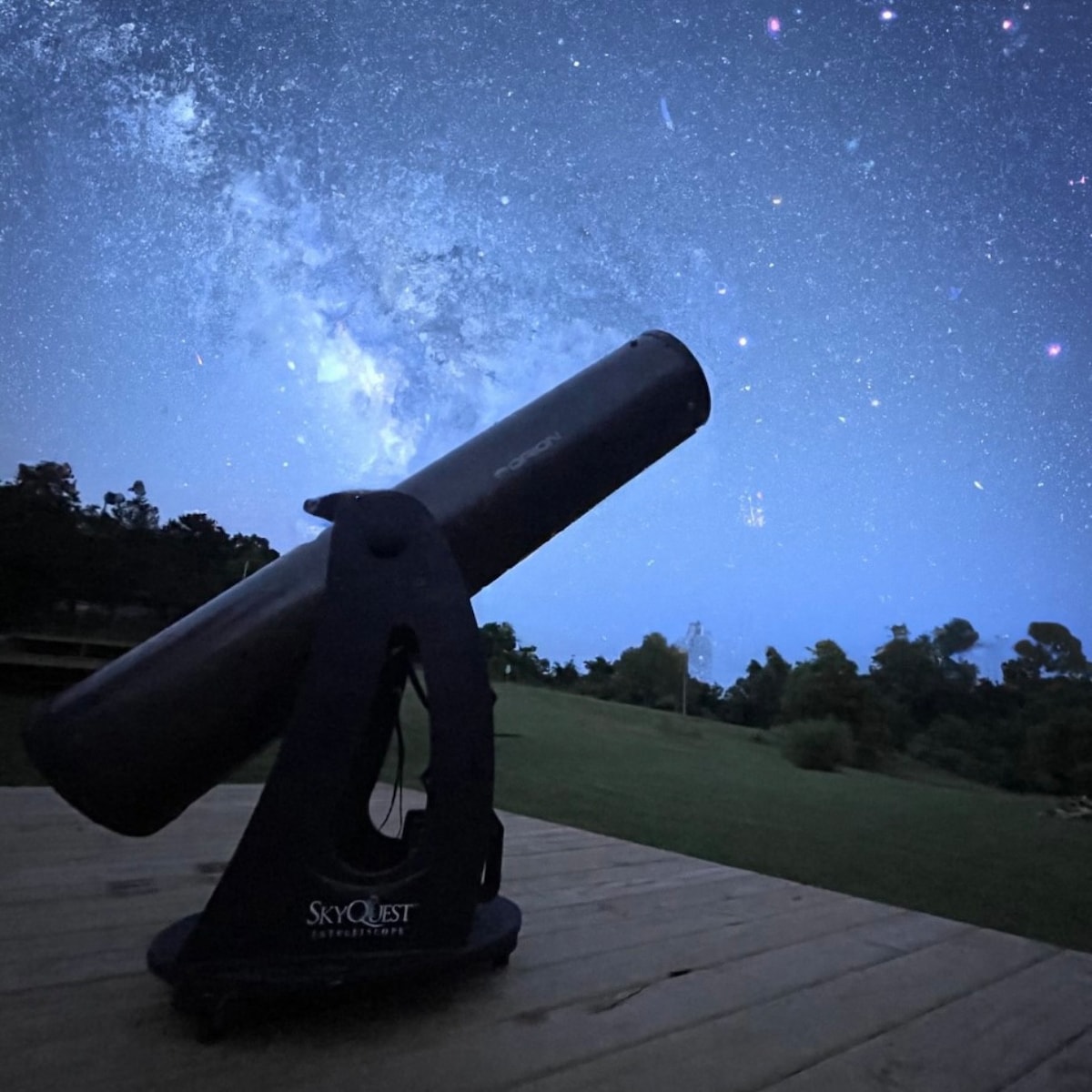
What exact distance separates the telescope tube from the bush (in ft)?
23.1

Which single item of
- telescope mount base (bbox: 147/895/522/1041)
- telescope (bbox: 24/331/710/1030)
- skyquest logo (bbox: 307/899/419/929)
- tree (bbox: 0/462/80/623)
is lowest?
telescope mount base (bbox: 147/895/522/1041)

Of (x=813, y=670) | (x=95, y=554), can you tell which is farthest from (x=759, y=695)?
(x=95, y=554)

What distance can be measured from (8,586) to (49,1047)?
22.9 feet

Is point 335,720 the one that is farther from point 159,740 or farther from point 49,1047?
point 49,1047

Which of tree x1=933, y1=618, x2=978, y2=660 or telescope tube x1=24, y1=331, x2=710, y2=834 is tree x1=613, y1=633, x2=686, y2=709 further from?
telescope tube x1=24, y1=331, x2=710, y2=834

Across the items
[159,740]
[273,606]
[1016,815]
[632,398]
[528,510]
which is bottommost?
[1016,815]

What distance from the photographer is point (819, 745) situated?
26.6 ft

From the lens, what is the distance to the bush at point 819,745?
8094 mm

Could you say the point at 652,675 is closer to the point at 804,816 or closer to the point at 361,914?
the point at 804,816

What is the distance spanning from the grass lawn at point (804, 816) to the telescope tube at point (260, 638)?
58 cm

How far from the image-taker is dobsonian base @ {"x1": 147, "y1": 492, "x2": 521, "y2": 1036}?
1.34 m

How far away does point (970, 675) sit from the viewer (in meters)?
9.75

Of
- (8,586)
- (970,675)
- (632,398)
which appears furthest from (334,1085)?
(970,675)

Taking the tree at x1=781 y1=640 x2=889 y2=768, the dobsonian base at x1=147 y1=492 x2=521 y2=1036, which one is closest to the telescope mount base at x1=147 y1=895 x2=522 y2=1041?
the dobsonian base at x1=147 y1=492 x2=521 y2=1036
